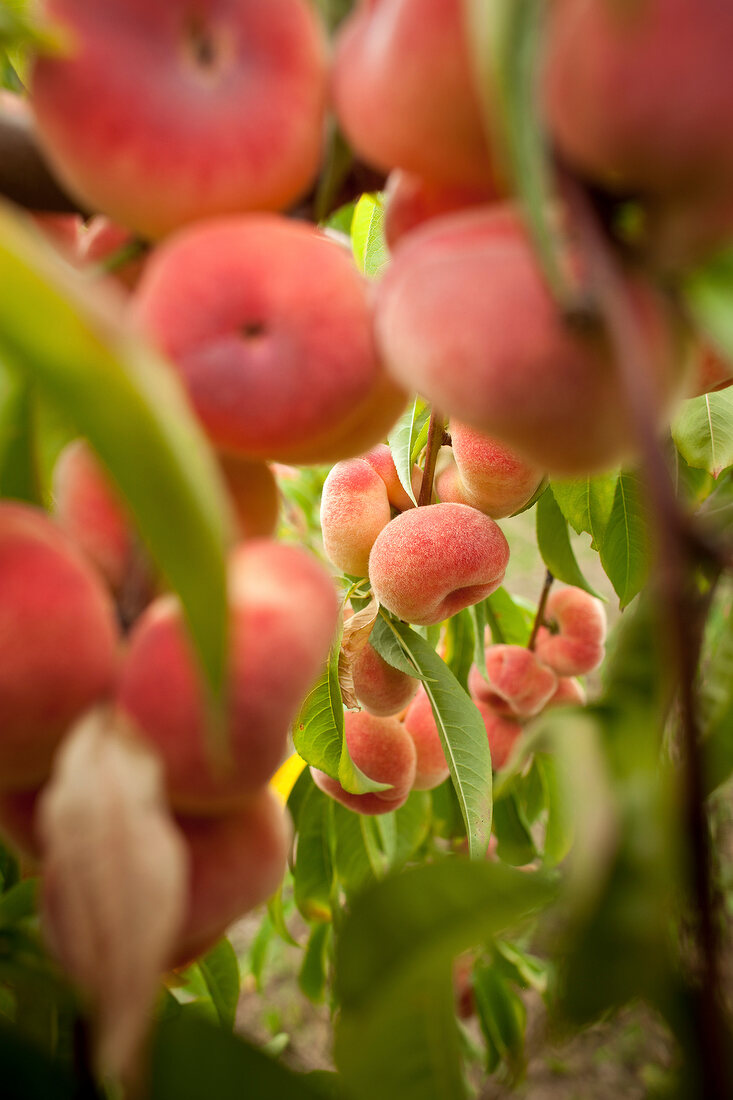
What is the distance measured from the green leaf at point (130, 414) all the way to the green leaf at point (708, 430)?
1.94ft

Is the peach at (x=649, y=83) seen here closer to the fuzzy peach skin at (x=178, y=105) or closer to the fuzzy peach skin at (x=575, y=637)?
the fuzzy peach skin at (x=178, y=105)

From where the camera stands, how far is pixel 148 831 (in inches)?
8.3

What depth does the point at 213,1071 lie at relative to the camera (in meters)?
0.27

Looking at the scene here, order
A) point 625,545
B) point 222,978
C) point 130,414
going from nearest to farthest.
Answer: point 130,414 → point 222,978 → point 625,545

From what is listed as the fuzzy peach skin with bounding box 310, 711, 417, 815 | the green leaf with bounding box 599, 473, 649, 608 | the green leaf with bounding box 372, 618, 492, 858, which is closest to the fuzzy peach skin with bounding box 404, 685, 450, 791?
the fuzzy peach skin with bounding box 310, 711, 417, 815

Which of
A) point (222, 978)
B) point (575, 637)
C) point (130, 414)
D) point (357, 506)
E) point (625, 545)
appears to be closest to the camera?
point (130, 414)

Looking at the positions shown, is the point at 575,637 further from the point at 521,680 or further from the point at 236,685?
the point at 236,685

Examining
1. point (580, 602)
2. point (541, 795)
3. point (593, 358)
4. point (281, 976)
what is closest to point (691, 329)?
point (593, 358)

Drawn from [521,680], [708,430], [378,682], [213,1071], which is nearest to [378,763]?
[378,682]

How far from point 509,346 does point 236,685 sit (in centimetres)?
12

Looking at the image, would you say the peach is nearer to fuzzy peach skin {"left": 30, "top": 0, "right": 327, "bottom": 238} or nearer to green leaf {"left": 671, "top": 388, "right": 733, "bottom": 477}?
fuzzy peach skin {"left": 30, "top": 0, "right": 327, "bottom": 238}

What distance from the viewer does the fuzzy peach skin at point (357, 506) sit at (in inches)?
35.4

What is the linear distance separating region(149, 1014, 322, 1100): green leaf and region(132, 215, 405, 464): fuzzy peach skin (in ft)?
0.61

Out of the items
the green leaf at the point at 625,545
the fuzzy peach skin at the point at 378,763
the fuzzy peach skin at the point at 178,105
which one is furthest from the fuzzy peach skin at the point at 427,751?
the fuzzy peach skin at the point at 178,105
